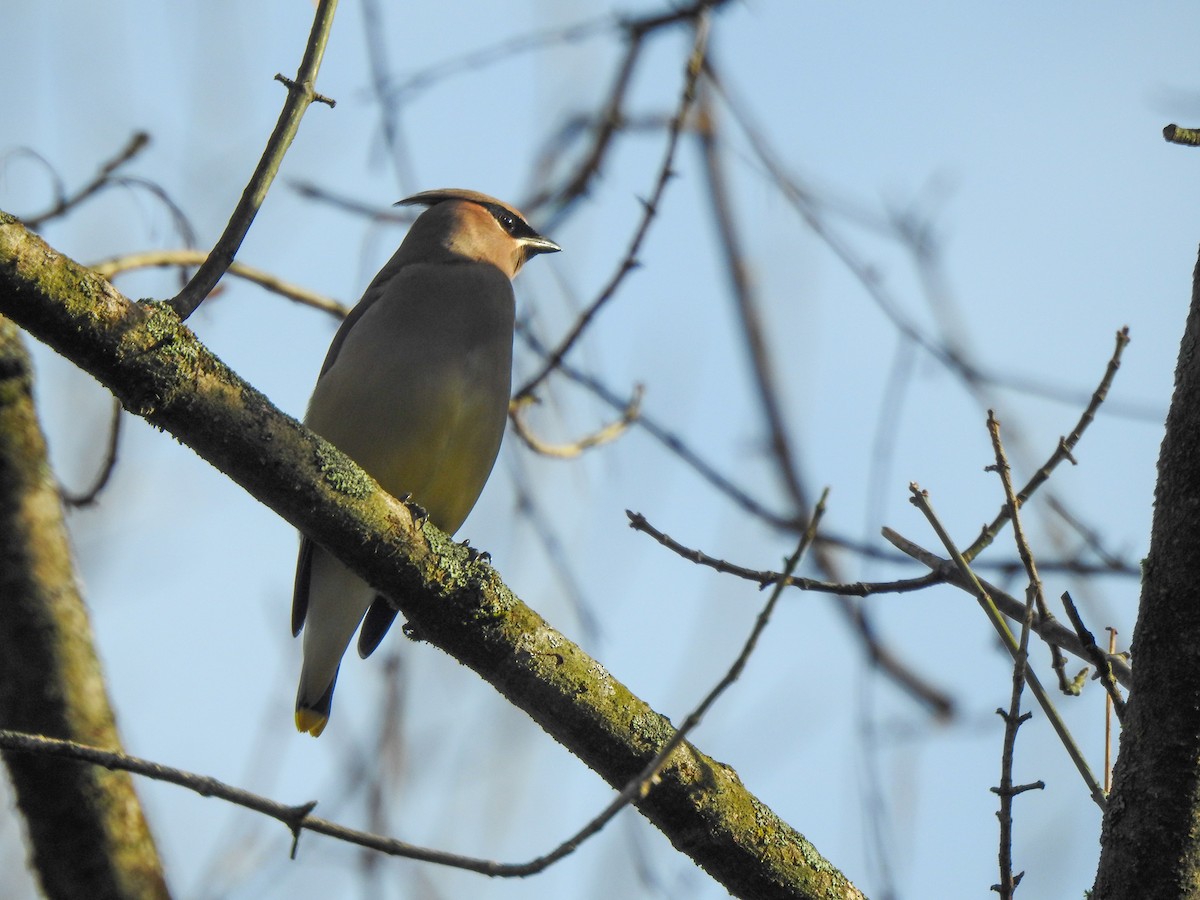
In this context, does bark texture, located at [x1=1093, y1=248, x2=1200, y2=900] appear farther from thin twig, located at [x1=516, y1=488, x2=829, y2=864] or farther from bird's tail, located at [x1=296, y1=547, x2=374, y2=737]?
bird's tail, located at [x1=296, y1=547, x2=374, y2=737]

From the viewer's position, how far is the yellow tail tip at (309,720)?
4.92 m

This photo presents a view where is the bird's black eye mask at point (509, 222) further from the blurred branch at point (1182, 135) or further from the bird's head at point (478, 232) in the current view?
the blurred branch at point (1182, 135)

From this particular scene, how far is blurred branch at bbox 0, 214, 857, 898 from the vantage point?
8.05ft

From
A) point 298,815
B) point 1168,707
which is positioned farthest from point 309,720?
point 1168,707

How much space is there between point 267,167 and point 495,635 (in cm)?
101

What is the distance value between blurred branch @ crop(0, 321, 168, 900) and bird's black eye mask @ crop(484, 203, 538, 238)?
2.55 m

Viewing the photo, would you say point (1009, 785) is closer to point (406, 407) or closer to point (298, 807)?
point (298, 807)

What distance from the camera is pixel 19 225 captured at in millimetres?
2238

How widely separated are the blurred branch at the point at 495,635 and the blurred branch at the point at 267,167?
6.8 inches

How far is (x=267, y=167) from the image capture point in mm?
2703

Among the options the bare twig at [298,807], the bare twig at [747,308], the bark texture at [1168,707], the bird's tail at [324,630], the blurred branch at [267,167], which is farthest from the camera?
the bird's tail at [324,630]

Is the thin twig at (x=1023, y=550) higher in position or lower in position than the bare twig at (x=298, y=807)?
higher

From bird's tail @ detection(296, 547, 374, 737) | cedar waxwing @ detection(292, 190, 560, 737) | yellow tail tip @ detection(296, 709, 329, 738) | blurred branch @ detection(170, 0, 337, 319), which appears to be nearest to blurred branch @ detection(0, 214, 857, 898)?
blurred branch @ detection(170, 0, 337, 319)

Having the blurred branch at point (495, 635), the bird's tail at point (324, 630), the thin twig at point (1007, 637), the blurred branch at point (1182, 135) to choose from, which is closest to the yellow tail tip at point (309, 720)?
the bird's tail at point (324, 630)
